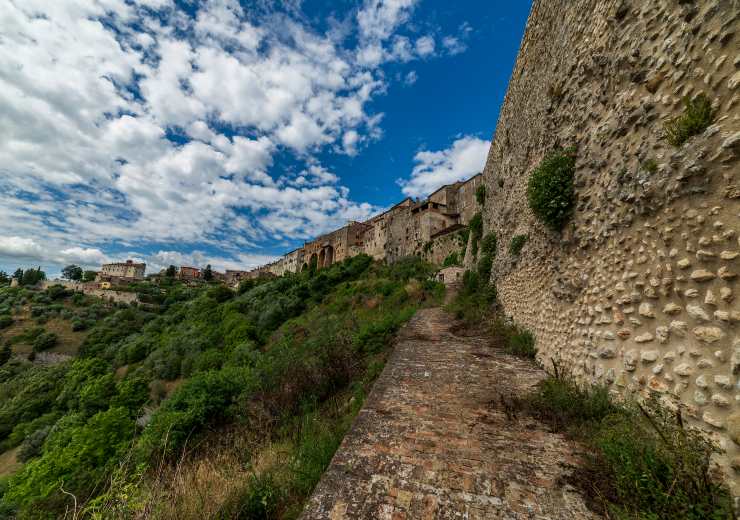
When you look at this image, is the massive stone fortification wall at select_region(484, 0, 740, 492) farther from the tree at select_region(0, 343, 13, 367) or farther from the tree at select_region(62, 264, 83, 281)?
the tree at select_region(62, 264, 83, 281)

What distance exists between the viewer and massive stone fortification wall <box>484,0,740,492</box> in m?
2.13

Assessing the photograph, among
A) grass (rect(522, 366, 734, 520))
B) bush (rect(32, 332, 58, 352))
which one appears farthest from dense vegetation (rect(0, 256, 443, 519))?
bush (rect(32, 332, 58, 352))

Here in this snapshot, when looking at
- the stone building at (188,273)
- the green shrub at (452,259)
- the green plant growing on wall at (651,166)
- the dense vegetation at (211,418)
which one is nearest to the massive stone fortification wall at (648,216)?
the green plant growing on wall at (651,166)

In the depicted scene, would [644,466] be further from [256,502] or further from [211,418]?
[211,418]

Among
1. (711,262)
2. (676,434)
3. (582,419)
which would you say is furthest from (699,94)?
(582,419)

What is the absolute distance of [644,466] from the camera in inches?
74.6

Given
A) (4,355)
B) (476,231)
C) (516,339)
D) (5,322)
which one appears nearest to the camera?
(516,339)

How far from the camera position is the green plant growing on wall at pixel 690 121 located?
244cm

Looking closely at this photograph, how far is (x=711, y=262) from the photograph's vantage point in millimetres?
2207

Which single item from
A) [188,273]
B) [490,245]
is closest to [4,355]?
[188,273]

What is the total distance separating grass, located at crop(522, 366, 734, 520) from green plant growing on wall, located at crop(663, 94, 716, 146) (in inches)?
99.8

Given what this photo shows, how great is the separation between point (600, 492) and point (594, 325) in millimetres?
2291

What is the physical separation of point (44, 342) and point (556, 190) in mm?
59932

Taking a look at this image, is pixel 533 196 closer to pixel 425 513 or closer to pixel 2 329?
pixel 425 513
